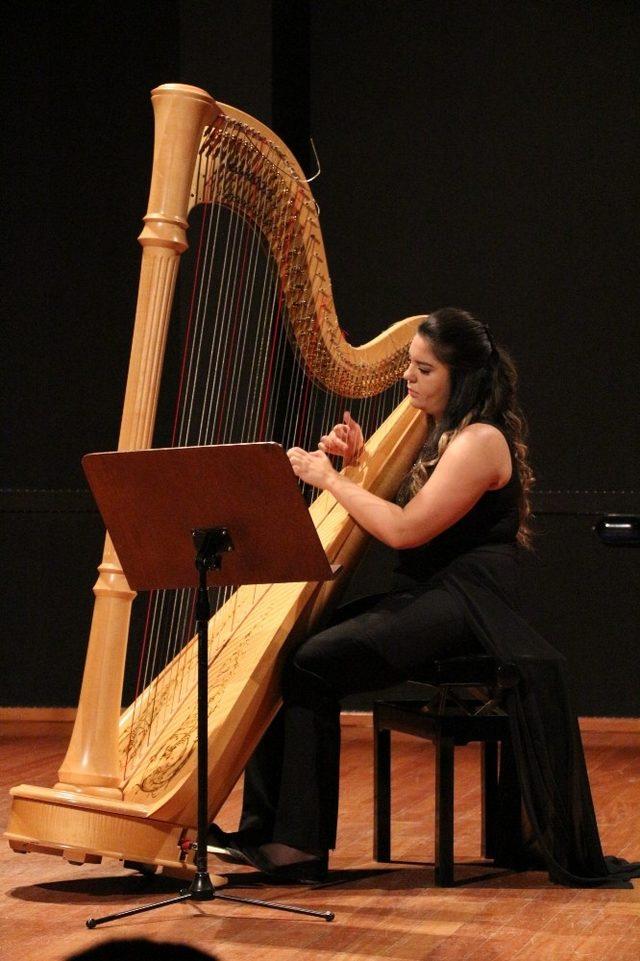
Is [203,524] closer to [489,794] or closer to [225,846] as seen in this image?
[225,846]

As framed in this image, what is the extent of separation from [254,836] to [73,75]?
3.55 meters

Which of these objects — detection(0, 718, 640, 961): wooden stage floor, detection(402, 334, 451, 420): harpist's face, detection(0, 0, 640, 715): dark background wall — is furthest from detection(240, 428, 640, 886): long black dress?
detection(0, 0, 640, 715): dark background wall

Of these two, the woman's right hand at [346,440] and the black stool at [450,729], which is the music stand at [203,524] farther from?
the woman's right hand at [346,440]

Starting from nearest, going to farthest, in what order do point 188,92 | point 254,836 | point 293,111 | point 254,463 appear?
point 254,463 < point 188,92 < point 254,836 < point 293,111

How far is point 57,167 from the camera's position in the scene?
559 centimetres

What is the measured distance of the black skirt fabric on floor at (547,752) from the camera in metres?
2.98

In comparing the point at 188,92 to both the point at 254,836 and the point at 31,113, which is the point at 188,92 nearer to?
the point at 254,836

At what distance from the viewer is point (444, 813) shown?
9.96 ft

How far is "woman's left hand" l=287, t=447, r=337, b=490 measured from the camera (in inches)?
120

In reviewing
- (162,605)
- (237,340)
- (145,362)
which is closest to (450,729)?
(162,605)

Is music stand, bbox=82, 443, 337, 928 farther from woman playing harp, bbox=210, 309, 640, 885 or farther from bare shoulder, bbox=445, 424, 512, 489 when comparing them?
bare shoulder, bbox=445, 424, 512, 489

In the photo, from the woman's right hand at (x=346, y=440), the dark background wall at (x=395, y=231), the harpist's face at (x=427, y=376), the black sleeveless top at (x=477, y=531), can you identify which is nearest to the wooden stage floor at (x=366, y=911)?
the black sleeveless top at (x=477, y=531)

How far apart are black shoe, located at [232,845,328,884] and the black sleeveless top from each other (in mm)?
677

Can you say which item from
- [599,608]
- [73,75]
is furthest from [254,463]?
[73,75]
